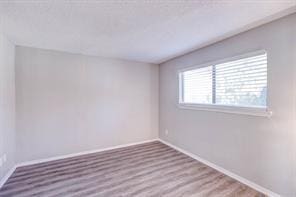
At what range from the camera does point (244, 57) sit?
2.44 metres

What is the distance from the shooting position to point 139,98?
4395mm

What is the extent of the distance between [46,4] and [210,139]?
3173 mm

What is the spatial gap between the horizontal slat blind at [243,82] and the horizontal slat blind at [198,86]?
0.73 feet

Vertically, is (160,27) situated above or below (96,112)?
above

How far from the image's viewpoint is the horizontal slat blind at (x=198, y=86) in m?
3.19

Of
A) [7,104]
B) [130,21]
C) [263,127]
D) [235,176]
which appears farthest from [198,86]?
[7,104]

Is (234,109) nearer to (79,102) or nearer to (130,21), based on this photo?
(130,21)

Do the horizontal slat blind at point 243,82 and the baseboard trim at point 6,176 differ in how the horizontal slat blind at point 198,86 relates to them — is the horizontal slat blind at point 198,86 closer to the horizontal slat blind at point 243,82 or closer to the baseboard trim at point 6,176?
the horizontal slat blind at point 243,82

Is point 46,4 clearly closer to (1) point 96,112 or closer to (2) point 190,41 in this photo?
(2) point 190,41

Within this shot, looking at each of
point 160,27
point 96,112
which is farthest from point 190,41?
point 96,112

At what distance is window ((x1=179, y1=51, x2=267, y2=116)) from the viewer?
7.50ft

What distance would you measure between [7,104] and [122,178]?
223cm

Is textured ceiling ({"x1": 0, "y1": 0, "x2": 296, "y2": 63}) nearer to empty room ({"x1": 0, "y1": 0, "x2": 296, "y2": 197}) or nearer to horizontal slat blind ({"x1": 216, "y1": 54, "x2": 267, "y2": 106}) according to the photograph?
empty room ({"x1": 0, "y1": 0, "x2": 296, "y2": 197})

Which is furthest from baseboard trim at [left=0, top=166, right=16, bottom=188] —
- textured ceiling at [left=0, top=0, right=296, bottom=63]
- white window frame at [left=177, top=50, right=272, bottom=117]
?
white window frame at [left=177, top=50, right=272, bottom=117]
